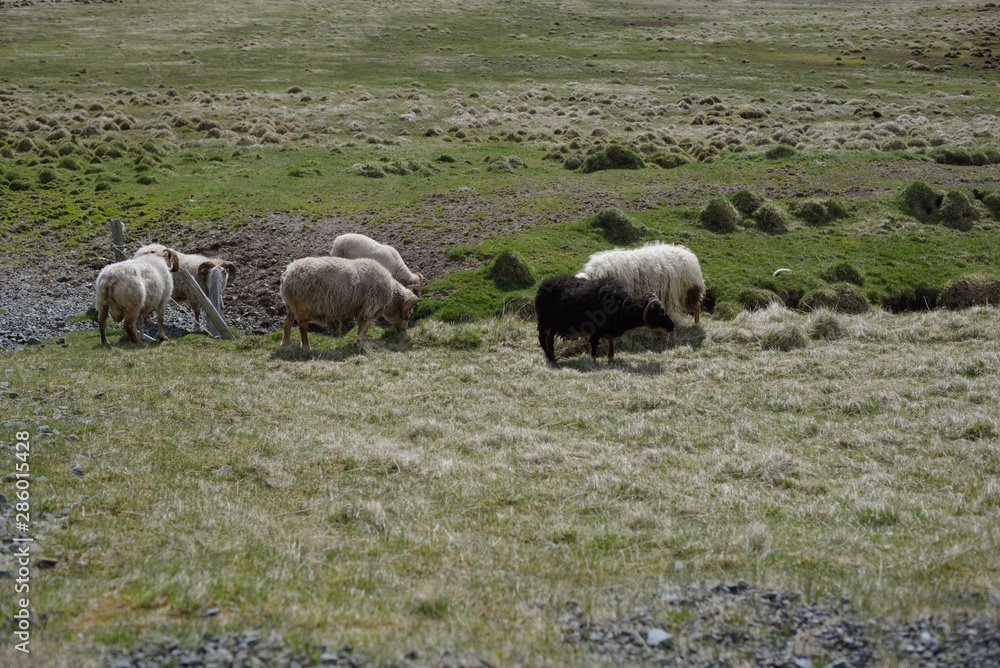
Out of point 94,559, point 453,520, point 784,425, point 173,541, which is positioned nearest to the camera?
point 94,559

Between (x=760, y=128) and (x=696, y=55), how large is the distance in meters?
43.0

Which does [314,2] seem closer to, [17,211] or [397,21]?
[397,21]

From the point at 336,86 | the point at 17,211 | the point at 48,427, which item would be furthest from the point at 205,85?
the point at 48,427

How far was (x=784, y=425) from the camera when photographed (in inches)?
465

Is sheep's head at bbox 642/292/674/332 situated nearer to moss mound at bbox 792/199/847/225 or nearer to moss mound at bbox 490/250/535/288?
moss mound at bbox 490/250/535/288

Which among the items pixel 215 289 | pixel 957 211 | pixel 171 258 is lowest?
pixel 215 289

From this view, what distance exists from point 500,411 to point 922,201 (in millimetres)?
17886

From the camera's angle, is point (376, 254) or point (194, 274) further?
point (376, 254)

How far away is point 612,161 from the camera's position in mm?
31406

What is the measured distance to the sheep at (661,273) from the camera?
17.3m

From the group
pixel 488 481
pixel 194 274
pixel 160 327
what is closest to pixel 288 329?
pixel 160 327

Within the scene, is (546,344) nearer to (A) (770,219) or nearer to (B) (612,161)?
(A) (770,219)

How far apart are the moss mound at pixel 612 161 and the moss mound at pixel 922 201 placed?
9704mm

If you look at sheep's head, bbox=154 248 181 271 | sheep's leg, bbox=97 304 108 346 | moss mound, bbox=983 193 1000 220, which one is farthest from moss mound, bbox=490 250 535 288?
moss mound, bbox=983 193 1000 220
